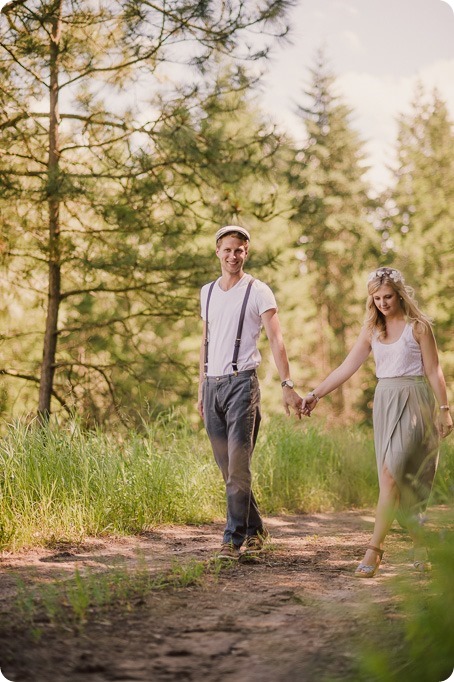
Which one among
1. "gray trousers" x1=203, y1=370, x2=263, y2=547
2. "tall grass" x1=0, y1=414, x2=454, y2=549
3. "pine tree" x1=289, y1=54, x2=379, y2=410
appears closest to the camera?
"gray trousers" x1=203, y1=370, x2=263, y2=547

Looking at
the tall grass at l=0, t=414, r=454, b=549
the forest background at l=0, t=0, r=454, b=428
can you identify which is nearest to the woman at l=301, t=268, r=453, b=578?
the tall grass at l=0, t=414, r=454, b=549

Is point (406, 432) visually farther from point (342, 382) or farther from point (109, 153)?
point (109, 153)

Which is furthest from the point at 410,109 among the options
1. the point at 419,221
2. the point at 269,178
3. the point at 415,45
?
the point at 415,45

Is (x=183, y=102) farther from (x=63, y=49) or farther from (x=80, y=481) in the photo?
(x=80, y=481)

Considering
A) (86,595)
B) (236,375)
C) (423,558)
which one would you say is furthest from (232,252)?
(423,558)

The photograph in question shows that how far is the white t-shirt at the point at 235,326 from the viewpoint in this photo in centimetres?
423

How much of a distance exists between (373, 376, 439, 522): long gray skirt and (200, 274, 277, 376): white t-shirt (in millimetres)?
694

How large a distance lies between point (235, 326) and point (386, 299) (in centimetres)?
78

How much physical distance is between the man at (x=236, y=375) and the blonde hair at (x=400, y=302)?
0.48 m

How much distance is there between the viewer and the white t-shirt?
4.23 m

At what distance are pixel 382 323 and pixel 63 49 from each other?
4.10m

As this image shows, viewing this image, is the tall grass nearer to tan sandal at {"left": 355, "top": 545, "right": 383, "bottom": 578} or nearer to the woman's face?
tan sandal at {"left": 355, "top": 545, "right": 383, "bottom": 578}

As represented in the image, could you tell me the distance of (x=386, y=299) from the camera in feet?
13.3

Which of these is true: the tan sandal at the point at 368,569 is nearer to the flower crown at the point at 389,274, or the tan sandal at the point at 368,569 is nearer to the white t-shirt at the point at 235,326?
the white t-shirt at the point at 235,326
